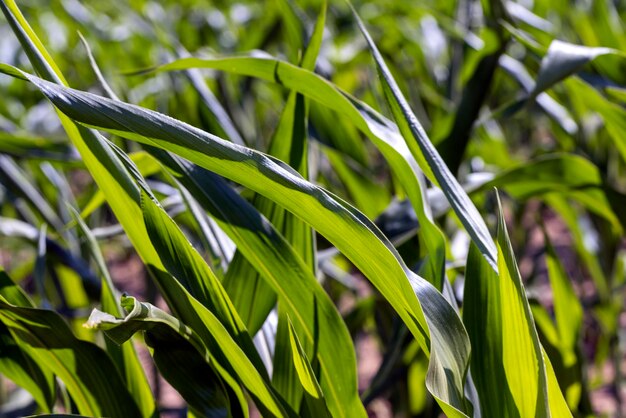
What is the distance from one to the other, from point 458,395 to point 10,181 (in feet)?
2.75

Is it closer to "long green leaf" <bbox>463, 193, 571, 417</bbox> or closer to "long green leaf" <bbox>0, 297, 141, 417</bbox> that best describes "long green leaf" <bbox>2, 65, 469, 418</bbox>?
"long green leaf" <bbox>463, 193, 571, 417</bbox>

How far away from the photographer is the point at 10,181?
1202mm

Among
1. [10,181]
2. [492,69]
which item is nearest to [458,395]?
[492,69]

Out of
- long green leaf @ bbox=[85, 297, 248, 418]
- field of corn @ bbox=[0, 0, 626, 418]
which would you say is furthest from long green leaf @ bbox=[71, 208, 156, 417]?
long green leaf @ bbox=[85, 297, 248, 418]

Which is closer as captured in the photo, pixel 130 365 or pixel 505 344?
pixel 505 344

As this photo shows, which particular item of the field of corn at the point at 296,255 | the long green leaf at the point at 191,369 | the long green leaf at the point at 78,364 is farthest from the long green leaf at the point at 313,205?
the long green leaf at the point at 78,364

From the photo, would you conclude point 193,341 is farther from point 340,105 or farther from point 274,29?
point 274,29

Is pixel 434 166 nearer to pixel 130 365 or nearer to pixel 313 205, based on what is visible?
pixel 313 205

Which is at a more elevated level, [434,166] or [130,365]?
[434,166]

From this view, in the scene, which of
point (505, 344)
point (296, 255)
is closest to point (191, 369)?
point (296, 255)

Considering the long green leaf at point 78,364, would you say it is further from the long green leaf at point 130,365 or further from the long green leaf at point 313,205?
the long green leaf at point 313,205

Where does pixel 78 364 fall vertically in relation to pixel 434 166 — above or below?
below

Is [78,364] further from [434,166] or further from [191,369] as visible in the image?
[434,166]

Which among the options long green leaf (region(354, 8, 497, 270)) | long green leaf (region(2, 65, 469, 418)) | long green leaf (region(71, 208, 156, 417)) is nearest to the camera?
long green leaf (region(2, 65, 469, 418))
